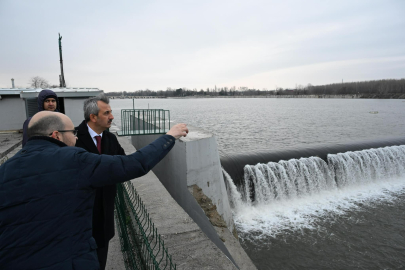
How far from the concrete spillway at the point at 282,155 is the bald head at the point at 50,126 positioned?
9671 millimetres

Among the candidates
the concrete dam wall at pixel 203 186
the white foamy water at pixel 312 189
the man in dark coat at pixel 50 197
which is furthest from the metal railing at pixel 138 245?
the white foamy water at pixel 312 189

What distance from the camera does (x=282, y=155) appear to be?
508 inches

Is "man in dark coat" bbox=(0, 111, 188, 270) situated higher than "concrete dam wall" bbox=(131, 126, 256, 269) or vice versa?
"man in dark coat" bbox=(0, 111, 188, 270)

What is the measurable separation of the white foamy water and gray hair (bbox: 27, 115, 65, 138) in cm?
851

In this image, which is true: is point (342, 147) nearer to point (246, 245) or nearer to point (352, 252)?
point (352, 252)

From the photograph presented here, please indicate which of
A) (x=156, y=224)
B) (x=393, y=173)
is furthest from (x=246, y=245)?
(x=393, y=173)

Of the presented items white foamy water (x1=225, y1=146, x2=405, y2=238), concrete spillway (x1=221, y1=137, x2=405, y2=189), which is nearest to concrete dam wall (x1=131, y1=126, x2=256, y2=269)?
white foamy water (x1=225, y1=146, x2=405, y2=238)

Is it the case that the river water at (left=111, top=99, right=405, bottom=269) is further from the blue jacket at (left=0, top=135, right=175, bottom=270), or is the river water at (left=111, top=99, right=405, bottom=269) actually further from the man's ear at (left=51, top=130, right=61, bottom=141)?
the man's ear at (left=51, top=130, right=61, bottom=141)

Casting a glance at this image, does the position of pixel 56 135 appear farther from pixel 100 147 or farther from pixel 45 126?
pixel 100 147

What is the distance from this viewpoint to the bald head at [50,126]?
159 cm

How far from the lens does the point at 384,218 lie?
404 inches

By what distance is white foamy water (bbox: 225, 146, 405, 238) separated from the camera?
33.0ft

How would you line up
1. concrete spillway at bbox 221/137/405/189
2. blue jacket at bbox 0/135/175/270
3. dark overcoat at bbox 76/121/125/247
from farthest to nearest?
concrete spillway at bbox 221/137/405/189 < dark overcoat at bbox 76/121/125/247 < blue jacket at bbox 0/135/175/270

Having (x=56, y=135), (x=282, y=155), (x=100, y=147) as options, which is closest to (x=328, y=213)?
(x=282, y=155)
